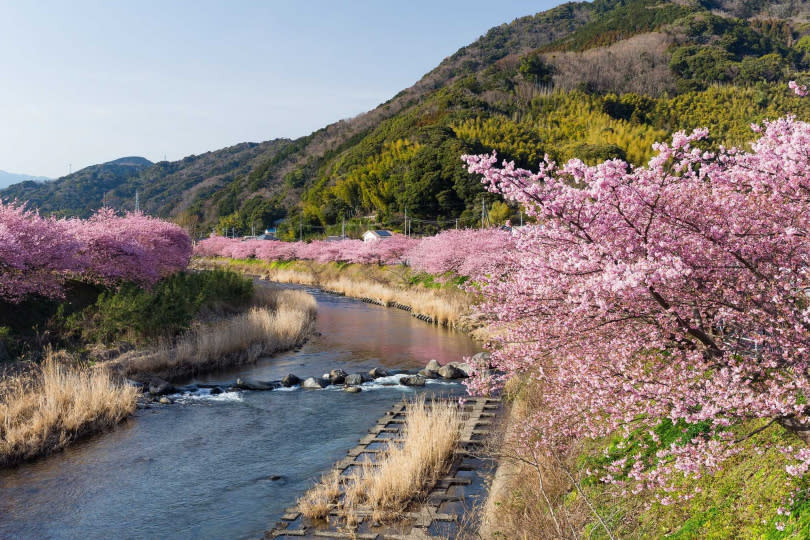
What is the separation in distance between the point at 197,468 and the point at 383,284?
1293 inches

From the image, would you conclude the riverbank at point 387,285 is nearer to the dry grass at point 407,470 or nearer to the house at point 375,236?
the house at point 375,236

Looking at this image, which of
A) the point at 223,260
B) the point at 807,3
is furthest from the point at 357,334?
the point at 807,3

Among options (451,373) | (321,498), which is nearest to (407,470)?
(321,498)

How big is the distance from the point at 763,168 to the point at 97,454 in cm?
1259

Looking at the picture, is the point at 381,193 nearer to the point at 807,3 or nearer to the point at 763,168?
the point at 763,168

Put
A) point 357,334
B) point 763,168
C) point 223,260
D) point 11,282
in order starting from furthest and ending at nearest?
point 223,260
point 357,334
point 11,282
point 763,168

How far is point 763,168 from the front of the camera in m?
4.85

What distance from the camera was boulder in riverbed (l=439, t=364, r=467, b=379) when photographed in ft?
59.5

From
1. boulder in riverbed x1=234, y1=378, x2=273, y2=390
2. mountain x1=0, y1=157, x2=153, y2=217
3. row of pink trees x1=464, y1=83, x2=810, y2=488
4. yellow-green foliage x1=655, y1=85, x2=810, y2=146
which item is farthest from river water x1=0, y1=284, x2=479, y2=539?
mountain x1=0, y1=157, x2=153, y2=217

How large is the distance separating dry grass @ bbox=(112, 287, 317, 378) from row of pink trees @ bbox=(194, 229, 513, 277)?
9.15 metres

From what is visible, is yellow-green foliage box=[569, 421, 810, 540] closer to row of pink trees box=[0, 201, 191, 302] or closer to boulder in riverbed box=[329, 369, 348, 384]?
boulder in riverbed box=[329, 369, 348, 384]

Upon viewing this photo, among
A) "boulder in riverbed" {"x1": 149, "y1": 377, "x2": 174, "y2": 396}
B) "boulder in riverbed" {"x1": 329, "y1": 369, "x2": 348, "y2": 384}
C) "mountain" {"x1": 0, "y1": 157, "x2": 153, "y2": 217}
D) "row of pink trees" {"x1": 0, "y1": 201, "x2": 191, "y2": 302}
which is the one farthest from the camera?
"mountain" {"x1": 0, "y1": 157, "x2": 153, "y2": 217}

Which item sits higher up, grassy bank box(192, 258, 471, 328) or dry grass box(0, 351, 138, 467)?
dry grass box(0, 351, 138, 467)

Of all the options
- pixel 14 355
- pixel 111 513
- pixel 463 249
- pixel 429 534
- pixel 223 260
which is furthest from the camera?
pixel 223 260
